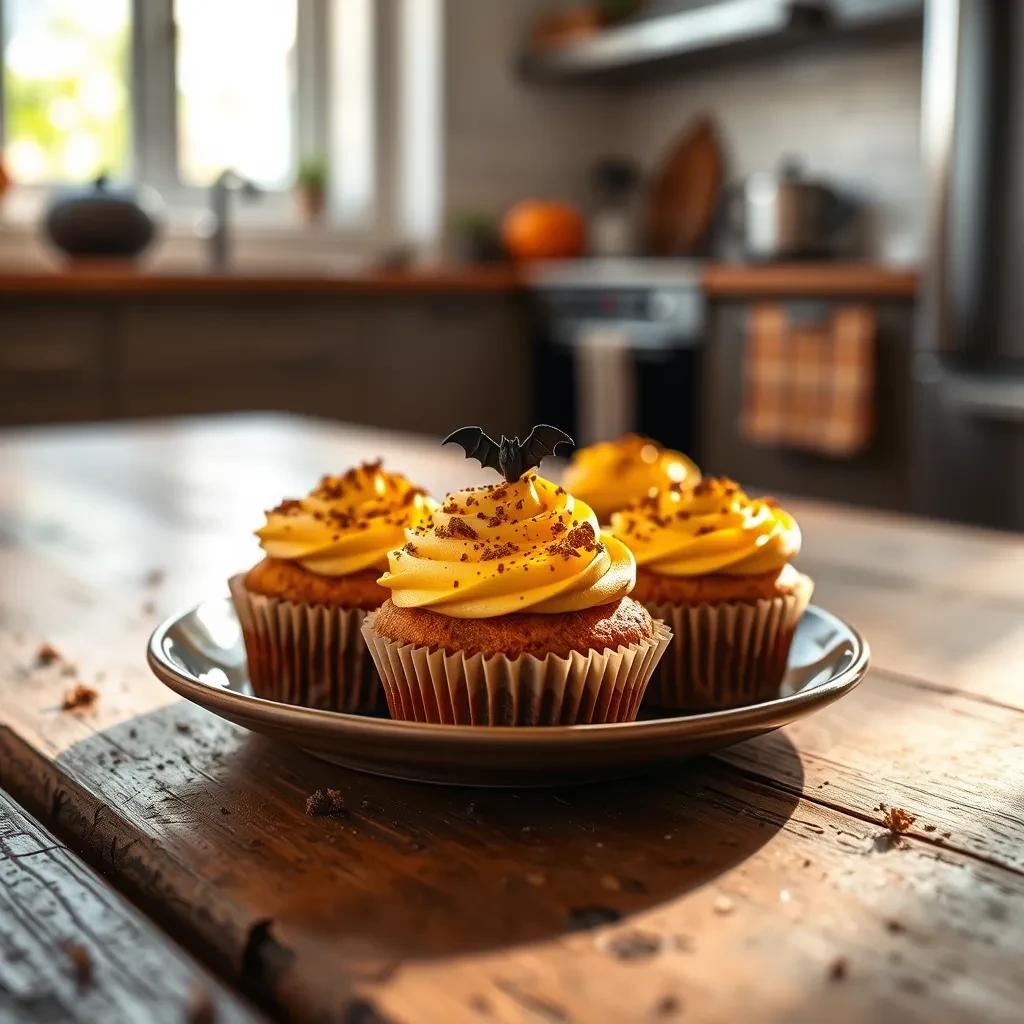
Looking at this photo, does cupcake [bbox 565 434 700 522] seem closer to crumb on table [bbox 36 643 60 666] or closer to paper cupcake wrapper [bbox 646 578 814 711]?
paper cupcake wrapper [bbox 646 578 814 711]

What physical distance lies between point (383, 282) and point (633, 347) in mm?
807

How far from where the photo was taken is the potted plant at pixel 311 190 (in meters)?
4.61

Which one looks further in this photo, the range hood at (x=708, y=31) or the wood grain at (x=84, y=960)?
the range hood at (x=708, y=31)

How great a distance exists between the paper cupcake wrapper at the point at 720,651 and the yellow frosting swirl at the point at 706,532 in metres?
0.02

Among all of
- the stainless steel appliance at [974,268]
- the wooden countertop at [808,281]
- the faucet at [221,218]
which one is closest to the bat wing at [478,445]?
the stainless steel appliance at [974,268]

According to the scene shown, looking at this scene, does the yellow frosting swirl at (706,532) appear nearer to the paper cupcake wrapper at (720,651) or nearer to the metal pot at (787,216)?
the paper cupcake wrapper at (720,651)

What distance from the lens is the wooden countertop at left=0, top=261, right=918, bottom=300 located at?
3432mm

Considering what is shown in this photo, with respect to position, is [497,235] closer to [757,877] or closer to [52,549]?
[52,549]

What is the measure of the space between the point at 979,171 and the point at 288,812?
2709 mm

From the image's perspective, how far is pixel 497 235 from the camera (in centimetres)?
474

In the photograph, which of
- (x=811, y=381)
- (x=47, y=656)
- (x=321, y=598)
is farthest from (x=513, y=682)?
(x=811, y=381)

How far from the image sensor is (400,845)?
611mm

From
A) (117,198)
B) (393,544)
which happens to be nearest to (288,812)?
(393,544)

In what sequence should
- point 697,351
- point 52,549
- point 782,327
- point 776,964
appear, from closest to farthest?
point 776,964, point 52,549, point 782,327, point 697,351
